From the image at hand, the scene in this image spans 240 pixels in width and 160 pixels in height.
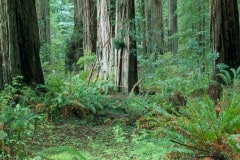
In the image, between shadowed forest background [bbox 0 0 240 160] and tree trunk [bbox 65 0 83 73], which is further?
tree trunk [bbox 65 0 83 73]

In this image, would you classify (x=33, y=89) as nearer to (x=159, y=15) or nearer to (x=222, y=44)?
(x=222, y=44)

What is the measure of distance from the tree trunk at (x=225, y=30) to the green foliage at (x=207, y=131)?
417cm

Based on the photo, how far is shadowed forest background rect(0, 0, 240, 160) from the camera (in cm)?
454

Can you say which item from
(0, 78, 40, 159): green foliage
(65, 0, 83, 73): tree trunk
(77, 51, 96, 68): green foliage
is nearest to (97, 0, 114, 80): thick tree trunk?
(77, 51, 96, 68): green foliage

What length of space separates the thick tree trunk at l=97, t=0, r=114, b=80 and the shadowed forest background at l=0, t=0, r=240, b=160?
0.08 feet

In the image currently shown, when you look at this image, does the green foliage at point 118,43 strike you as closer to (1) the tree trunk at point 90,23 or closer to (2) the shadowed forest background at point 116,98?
(2) the shadowed forest background at point 116,98

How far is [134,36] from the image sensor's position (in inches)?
349

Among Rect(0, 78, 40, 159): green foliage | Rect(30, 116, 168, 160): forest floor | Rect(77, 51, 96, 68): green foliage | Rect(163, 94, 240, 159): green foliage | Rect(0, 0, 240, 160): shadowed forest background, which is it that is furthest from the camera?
Rect(77, 51, 96, 68): green foliage

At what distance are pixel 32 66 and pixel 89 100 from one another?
128 centimetres

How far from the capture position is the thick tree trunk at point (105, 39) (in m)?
9.68

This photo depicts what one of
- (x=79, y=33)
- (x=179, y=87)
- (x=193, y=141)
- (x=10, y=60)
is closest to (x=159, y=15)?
(x=79, y=33)

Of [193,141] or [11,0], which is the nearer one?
[193,141]

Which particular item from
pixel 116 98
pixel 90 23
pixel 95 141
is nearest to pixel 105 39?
pixel 90 23

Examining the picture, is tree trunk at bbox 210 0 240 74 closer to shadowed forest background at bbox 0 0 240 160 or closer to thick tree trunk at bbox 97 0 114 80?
shadowed forest background at bbox 0 0 240 160
